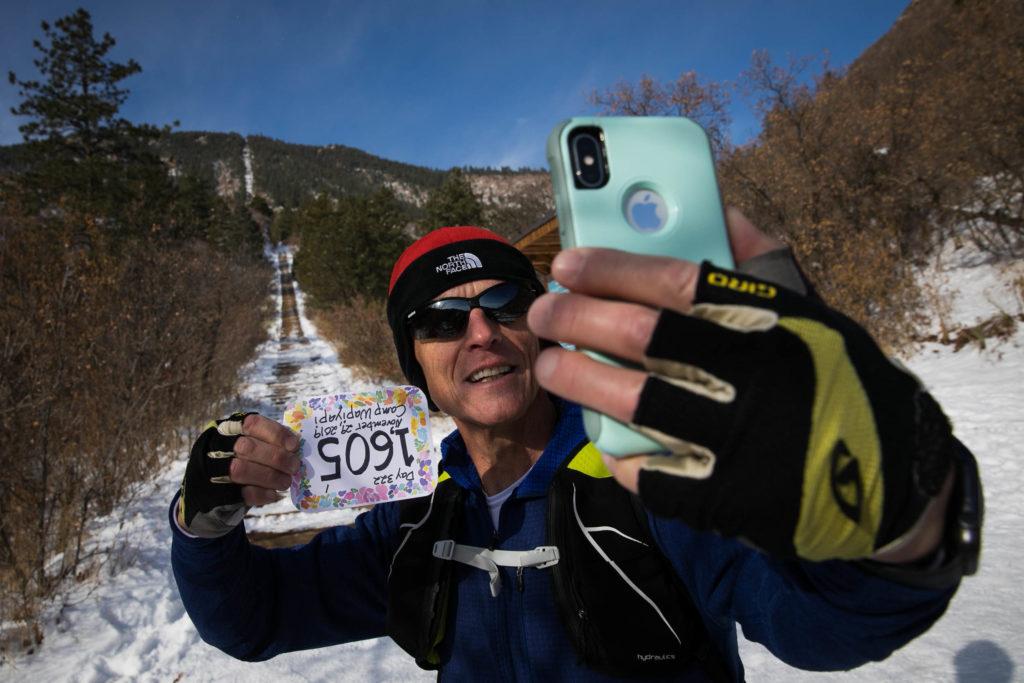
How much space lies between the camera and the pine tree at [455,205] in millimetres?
20766

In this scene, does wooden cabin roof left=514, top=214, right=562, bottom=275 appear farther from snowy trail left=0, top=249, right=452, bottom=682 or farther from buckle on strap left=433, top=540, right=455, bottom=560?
buckle on strap left=433, top=540, right=455, bottom=560

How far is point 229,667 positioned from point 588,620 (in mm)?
3104

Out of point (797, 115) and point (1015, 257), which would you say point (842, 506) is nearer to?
point (1015, 257)

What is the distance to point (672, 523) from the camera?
1.24 m

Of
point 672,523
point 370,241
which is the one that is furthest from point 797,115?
point 370,241

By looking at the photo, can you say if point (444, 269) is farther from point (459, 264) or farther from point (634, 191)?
point (634, 191)

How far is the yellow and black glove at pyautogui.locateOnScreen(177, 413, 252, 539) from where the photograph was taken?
133cm

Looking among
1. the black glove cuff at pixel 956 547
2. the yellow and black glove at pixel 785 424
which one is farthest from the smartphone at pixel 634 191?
the black glove cuff at pixel 956 547

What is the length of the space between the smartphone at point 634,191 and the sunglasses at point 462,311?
0.95m

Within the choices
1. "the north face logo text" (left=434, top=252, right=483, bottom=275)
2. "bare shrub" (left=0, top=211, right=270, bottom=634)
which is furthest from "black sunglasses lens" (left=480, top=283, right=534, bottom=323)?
"bare shrub" (left=0, top=211, right=270, bottom=634)

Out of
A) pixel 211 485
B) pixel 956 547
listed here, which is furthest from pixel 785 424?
pixel 211 485

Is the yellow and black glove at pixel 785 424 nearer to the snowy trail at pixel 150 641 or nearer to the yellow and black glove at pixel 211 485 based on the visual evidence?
the yellow and black glove at pixel 211 485

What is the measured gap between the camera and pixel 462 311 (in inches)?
68.0

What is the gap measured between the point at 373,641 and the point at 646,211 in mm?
3546
